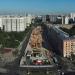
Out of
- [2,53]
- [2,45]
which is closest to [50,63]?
[2,53]

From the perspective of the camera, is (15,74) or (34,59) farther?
(34,59)

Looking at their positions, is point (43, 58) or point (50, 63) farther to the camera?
point (43, 58)

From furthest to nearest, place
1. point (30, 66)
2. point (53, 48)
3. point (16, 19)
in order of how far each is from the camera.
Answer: point (16, 19), point (53, 48), point (30, 66)

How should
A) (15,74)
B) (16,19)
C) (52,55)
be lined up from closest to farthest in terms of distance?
1. (15,74)
2. (52,55)
3. (16,19)

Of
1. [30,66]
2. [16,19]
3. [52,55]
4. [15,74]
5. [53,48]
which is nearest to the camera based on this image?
[15,74]

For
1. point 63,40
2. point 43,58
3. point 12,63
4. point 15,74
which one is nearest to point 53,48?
point 63,40

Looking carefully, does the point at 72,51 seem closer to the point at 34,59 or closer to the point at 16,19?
the point at 34,59

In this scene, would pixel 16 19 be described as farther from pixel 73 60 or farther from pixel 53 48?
pixel 73 60

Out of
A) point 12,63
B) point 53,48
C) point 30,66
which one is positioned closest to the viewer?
point 30,66
